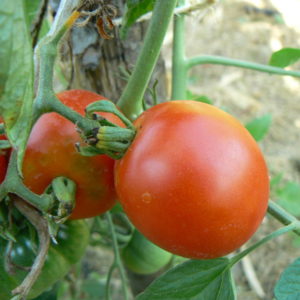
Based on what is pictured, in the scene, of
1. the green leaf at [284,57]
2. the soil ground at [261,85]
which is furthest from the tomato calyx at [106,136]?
the soil ground at [261,85]

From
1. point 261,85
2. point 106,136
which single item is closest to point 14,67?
point 106,136

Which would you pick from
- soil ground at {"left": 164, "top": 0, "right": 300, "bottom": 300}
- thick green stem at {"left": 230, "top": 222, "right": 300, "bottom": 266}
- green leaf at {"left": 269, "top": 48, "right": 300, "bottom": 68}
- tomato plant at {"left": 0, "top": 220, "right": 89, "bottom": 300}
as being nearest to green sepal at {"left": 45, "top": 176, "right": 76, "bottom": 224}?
tomato plant at {"left": 0, "top": 220, "right": 89, "bottom": 300}

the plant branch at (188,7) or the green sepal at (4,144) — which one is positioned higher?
the plant branch at (188,7)

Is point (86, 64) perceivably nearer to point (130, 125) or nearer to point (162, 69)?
point (162, 69)

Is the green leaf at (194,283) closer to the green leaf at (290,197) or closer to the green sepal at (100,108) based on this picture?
the green sepal at (100,108)

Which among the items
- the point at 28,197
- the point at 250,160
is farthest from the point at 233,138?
the point at 28,197

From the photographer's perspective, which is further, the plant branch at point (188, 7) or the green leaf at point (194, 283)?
the plant branch at point (188, 7)

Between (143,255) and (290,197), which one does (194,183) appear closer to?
(143,255)

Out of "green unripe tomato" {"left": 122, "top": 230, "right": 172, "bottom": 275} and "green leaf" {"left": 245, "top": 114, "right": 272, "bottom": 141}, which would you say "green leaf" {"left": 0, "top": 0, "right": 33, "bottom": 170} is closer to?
"green unripe tomato" {"left": 122, "top": 230, "right": 172, "bottom": 275}
